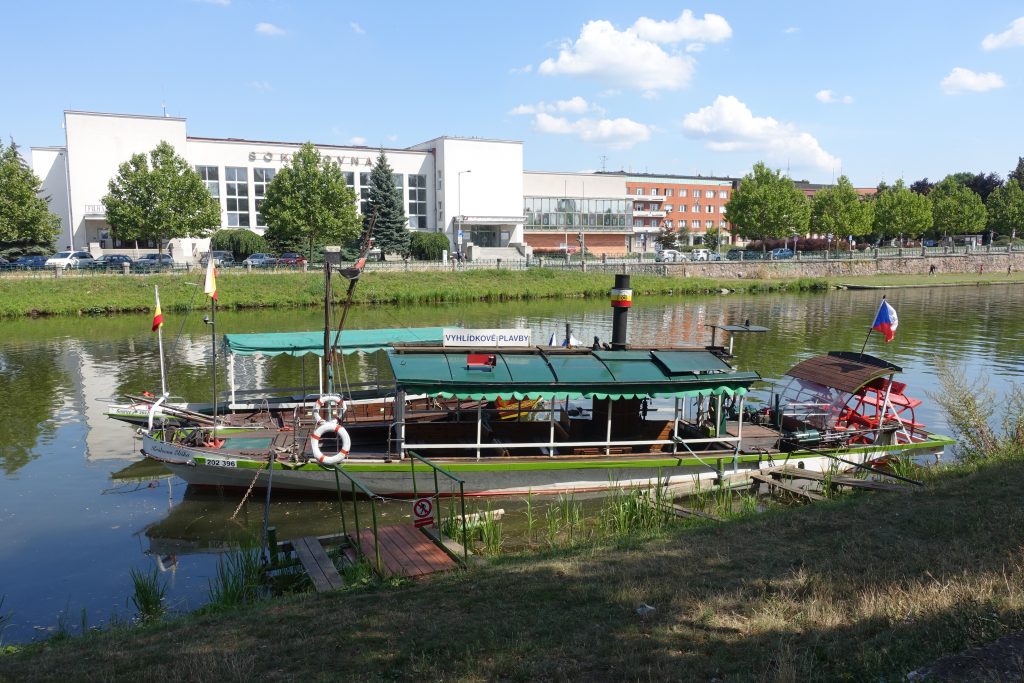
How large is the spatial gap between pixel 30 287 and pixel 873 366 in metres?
47.9

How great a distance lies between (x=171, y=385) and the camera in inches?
1037

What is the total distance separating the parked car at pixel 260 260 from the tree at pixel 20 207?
13.2 meters

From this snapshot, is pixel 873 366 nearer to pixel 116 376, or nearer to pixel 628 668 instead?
pixel 628 668

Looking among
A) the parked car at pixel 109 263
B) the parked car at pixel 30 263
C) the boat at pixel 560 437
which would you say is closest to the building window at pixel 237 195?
the parked car at pixel 30 263

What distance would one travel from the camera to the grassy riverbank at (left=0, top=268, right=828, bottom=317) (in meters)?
46.4

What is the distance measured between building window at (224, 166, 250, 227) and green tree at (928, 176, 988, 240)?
82323mm

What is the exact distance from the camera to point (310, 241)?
2366 inches

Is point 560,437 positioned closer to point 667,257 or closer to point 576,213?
point 667,257

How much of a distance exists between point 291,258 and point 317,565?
175ft

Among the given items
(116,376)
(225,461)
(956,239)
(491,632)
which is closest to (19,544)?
(225,461)

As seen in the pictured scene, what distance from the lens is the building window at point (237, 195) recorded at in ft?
241

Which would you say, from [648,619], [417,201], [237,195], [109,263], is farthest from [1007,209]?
[648,619]

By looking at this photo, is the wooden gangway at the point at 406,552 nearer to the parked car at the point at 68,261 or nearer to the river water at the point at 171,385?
the river water at the point at 171,385

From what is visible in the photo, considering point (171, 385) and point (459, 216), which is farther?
point (459, 216)
